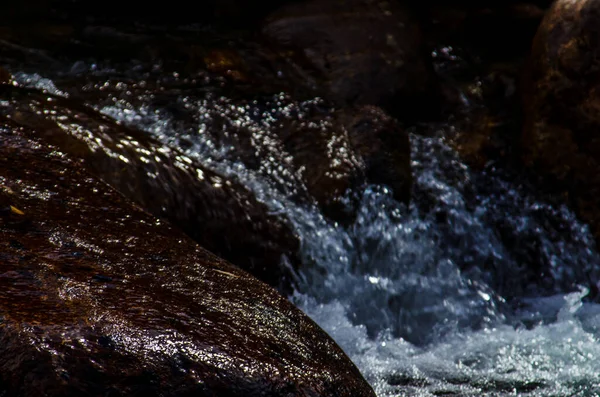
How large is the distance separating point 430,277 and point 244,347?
3.14m

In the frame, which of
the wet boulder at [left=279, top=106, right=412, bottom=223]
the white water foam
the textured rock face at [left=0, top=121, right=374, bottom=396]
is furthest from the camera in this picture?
the wet boulder at [left=279, top=106, right=412, bottom=223]

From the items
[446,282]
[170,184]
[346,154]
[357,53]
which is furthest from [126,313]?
[357,53]

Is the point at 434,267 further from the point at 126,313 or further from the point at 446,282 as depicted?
the point at 126,313

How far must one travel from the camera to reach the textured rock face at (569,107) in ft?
18.2

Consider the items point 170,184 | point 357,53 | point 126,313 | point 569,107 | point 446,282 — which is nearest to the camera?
point 126,313

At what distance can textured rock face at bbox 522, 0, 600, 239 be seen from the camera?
5.56 m

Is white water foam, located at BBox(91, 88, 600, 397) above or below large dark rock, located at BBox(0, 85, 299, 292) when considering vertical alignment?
below

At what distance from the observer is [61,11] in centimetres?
672

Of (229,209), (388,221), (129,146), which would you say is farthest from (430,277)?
(129,146)

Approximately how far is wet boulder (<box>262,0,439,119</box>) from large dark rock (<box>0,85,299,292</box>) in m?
1.77

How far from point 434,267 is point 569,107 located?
1.58m

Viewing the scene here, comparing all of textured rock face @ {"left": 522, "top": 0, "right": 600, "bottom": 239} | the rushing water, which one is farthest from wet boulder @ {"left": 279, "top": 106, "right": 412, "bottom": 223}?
textured rock face @ {"left": 522, "top": 0, "right": 600, "bottom": 239}

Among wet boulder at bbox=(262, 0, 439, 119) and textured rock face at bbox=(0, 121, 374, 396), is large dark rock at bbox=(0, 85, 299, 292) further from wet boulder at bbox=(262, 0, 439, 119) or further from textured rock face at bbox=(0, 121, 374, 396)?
wet boulder at bbox=(262, 0, 439, 119)

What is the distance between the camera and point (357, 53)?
6.12 metres
